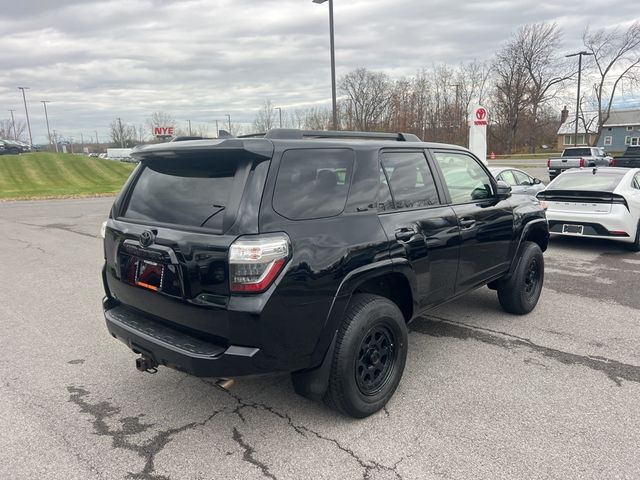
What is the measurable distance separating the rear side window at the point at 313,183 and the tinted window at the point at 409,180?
441 mm

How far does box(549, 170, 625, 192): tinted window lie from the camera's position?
8.32 metres

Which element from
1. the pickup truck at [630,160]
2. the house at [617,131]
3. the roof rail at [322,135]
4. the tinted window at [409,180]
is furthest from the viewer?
the house at [617,131]

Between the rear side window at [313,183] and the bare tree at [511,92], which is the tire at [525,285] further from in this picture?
the bare tree at [511,92]

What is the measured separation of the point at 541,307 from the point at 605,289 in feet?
4.54

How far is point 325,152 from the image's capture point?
3.06 metres

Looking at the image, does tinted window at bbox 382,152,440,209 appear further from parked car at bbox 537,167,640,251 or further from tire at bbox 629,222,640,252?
tire at bbox 629,222,640,252

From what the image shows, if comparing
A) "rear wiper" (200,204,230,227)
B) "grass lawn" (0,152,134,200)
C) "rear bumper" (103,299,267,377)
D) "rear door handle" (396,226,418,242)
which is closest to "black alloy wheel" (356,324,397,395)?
"rear door handle" (396,226,418,242)

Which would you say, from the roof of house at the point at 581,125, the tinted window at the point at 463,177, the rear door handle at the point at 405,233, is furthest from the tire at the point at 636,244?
the roof of house at the point at 581,125

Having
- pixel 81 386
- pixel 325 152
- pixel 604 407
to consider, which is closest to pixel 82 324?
pixel 81 386

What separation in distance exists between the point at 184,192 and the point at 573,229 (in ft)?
25.0

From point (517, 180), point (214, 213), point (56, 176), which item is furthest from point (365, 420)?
point (56, 176)

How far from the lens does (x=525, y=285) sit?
5.15 metres

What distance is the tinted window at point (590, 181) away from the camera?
8.32 meters

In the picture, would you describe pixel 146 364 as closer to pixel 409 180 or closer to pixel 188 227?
pixel 188 227
